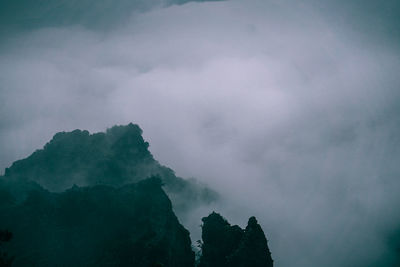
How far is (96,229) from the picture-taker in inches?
2950

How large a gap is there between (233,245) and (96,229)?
129ft

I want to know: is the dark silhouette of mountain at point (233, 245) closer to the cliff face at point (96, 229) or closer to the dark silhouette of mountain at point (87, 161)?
the cliff face at point (96, 229)

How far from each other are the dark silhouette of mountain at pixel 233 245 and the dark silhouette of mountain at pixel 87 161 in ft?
98.6

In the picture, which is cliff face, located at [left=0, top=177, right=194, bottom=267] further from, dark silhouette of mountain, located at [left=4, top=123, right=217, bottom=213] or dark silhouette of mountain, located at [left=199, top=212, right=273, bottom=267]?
dark silhouette of mountain, located at [left=4, top=123, right=217, bottom=213]

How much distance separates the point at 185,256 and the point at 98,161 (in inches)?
1966

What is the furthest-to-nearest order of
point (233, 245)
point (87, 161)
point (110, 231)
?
point (87, 161), point (233, 245), point (110, 231)

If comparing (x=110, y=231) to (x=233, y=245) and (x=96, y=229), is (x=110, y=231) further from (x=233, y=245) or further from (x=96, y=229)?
(x=233, y=245)

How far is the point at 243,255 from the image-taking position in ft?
243

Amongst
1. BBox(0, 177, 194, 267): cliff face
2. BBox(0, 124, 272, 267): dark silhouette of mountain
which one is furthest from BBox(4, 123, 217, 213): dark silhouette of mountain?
BBox(0, 177, 194, 267): cliff face

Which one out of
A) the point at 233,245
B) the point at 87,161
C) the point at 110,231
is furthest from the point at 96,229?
the point at 233,245

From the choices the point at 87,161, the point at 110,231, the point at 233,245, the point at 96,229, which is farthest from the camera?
the point at 87,161

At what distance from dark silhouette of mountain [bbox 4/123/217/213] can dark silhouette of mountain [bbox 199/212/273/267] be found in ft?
98.6

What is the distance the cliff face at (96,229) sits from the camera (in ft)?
228

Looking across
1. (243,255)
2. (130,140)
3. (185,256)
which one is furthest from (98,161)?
(243,255)
